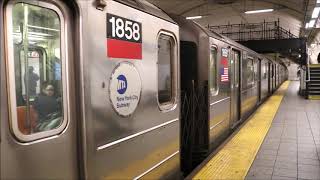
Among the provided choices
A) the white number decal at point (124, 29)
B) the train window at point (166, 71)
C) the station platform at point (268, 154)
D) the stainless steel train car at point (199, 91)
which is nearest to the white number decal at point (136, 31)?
the white number decal at point (124, 29)

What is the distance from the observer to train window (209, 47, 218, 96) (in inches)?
213

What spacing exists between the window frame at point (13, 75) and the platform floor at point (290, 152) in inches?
122

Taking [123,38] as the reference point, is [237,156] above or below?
below

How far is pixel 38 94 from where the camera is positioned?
200 centimetres

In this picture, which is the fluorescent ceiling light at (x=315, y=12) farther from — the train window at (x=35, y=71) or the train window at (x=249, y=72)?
the train window at (x=35, y=71)

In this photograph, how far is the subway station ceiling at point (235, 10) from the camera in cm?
2144

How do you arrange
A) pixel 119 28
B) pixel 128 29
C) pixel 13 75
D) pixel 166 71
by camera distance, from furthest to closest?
pixel 166 71 < pixel 128 29 < pixel 119 28 < pixel 13 75

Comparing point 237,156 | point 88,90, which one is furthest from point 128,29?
point 237,156

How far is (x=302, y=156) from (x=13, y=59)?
5034 millimetres

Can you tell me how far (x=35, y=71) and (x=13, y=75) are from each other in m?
0.18

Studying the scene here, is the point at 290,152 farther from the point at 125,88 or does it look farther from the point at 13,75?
the point at 13,75

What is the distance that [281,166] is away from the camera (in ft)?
16.2

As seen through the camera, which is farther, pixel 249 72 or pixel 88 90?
pixel 249 72

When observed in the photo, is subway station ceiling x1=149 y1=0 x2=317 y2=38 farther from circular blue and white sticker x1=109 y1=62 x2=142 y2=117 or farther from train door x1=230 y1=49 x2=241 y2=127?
circular blue and white sticker x1=109 y1=62 x2=142 y2=117
